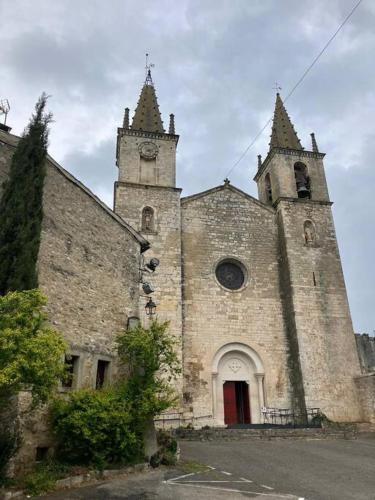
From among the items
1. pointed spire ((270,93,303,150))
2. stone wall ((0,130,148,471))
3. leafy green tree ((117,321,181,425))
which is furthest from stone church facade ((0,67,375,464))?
leafy green tree ((117,321,181,425))

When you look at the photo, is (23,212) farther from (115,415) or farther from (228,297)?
(228,297)

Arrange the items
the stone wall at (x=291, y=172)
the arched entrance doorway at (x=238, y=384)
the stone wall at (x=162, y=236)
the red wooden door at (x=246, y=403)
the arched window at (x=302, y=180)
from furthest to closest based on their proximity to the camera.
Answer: the arched window at (x=302, y=180) → the stone wall at (x=291, y=172) → the red wooden door at (x=246, y=403) → the arched entrance doorway at (x=238, y=384) → the stone wall at (x=162, y=236)

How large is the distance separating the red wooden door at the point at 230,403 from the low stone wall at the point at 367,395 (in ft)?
17.6

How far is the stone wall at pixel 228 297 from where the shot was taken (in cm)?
1748

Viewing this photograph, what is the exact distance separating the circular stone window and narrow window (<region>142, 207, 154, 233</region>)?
147 inches

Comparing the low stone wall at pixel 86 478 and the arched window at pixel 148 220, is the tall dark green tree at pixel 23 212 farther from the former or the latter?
the arched window at pixel 148 220

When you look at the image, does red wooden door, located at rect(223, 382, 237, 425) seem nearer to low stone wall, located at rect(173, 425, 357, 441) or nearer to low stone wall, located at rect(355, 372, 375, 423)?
low stone wall, located at rect(173, 425, 357, 441)

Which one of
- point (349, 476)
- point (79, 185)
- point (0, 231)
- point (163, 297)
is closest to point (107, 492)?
point (349, 476)

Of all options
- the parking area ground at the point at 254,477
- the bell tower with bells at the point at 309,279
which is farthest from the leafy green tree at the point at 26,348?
the bell tower with bells at the point at 309,279

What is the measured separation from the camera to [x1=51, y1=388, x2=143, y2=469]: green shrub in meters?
7.64

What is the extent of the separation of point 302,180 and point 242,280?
7217mm

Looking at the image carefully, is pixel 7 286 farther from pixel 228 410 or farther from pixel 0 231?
pixel 228 410

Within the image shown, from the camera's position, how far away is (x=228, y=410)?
17.6m

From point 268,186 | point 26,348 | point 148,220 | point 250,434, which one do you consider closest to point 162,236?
point 148,220
